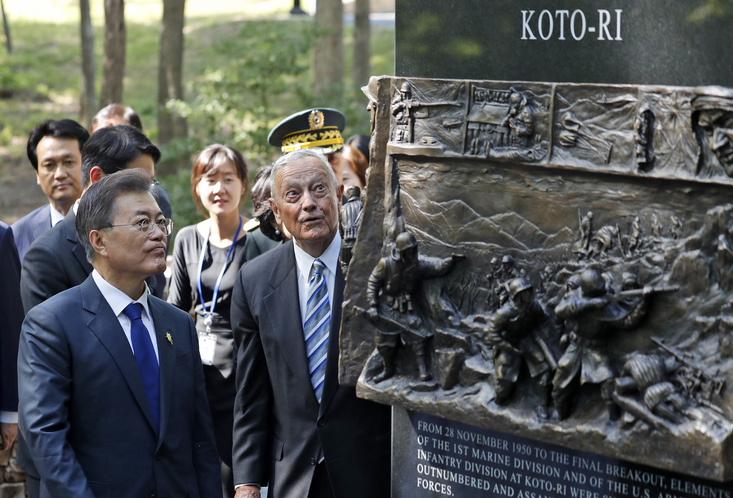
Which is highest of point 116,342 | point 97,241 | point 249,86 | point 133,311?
point 249,86

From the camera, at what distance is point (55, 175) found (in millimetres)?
5574

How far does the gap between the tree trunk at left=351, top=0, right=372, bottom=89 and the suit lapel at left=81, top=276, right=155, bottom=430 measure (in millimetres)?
12155

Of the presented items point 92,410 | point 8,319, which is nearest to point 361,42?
point 8,319

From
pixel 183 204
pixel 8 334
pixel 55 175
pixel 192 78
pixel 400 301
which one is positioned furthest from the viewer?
pixel 192 78

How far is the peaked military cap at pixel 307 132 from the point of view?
5184 mm

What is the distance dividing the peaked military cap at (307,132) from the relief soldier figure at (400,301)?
5.62 feet

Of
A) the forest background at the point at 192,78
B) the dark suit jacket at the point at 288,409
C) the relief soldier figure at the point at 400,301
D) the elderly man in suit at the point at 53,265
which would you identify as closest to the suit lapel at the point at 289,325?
the dark suit jacket at the point at 288,409

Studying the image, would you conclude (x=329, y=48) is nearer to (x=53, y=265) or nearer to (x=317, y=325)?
(x=53, y=265)

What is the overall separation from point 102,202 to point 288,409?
1.26 meters

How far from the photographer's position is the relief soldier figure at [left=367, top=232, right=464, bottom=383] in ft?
12.0

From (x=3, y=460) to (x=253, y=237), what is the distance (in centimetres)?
208

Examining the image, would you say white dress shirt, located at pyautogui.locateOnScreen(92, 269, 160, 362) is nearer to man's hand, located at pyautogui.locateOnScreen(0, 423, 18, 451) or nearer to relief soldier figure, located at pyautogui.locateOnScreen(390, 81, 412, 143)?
relief soldier figure, located at pyautogui.locateOnScreen(390, 81, 412, 143)

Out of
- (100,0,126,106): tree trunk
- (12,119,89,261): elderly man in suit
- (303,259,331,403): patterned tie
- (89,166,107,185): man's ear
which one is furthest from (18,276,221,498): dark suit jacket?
(100,0,126,106): tree trunk

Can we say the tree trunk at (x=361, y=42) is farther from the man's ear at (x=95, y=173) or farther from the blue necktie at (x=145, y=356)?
the blue necktie at (x=145, y=356)
